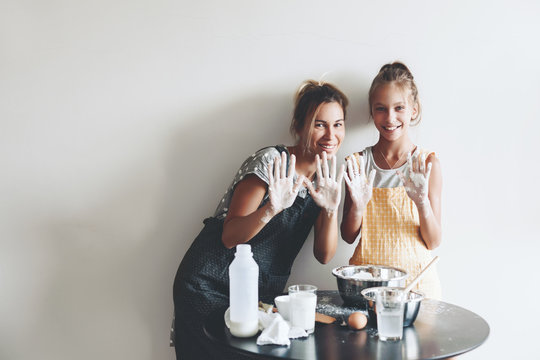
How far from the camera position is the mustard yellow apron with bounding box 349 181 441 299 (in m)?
1.64

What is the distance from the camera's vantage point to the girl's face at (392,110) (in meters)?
1.67

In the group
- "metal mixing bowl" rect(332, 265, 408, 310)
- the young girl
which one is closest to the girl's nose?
the young girl

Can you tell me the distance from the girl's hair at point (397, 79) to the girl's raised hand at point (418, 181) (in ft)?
0.78

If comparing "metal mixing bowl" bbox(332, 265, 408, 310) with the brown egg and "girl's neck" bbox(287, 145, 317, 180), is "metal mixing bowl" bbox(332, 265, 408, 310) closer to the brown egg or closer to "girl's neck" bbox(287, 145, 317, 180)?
the brown egg

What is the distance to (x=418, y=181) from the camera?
156 cm

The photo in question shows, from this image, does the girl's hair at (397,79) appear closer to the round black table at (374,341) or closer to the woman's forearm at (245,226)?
the woman's forearm at (245,226)

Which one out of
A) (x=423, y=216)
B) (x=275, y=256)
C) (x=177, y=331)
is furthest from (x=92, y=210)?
(x=423, y=216)

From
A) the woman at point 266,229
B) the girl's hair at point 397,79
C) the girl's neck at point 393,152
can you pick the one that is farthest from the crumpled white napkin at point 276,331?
the girl's hair at point 397,79

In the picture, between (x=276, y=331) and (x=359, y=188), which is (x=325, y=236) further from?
(x=276, y=331)

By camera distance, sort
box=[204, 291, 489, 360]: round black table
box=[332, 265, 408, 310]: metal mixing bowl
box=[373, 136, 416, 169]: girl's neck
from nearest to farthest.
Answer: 1. box=[204, 291, 489, 360]: round black table
2. box=[332, 265, 408, 310]: metal mixing bowl
3. box=[373, 136, 416, 169]: girl's neck

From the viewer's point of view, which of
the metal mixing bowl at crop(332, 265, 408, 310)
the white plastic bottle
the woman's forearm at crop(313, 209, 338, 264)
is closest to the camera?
the white plastic bottle

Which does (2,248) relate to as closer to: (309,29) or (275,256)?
(275,256)

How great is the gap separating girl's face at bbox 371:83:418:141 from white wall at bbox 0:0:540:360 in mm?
136

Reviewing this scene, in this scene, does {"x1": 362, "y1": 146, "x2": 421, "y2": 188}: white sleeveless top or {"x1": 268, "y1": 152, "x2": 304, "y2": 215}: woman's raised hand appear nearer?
{"x1": 268, "y1": 152, "x2": 304, "y2": 215}: woman's raised hand
